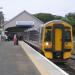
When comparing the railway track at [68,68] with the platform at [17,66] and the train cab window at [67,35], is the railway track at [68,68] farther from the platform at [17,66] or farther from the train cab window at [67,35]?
the platform at [17,66]

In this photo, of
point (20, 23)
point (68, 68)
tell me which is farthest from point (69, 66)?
point (20, 23)

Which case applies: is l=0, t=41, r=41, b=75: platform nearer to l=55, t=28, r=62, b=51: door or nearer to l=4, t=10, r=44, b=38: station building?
l=55, t=28, r=62, b=51: door

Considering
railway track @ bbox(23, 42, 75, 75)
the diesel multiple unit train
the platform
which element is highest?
the diesel multiple unit train

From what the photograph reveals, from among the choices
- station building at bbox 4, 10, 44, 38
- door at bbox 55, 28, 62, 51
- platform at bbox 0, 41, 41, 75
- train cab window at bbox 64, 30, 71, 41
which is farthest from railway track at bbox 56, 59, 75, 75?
station building at bbox 4, 10, 44, 38

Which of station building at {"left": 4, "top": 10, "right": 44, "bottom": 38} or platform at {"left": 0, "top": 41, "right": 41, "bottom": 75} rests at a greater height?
station building at {"left": 4, "top": 10, "right": 44, "bottom": 38}

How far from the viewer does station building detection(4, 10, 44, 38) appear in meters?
103

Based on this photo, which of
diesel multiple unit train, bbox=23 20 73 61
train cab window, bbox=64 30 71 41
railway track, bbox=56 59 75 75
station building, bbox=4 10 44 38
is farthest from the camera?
station building, bbox=4 10 44 38

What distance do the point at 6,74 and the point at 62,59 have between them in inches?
399

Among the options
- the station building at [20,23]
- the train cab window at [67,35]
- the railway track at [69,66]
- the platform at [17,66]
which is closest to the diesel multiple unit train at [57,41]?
the train cab window at [67,35]

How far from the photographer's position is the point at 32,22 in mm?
102812

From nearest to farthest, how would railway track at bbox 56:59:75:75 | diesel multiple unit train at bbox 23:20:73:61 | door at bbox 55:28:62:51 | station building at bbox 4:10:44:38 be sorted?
railway track at bbox 56:59:75:75, diesel multiple unit train at bbox 23:20:73:61, door at bbox 55:28:62:51, station building at bbox 4:10:44:38

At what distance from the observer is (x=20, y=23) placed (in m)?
104

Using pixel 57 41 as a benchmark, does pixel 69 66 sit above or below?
below

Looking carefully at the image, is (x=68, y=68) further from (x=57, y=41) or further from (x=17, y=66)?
(x=17, y=66)
